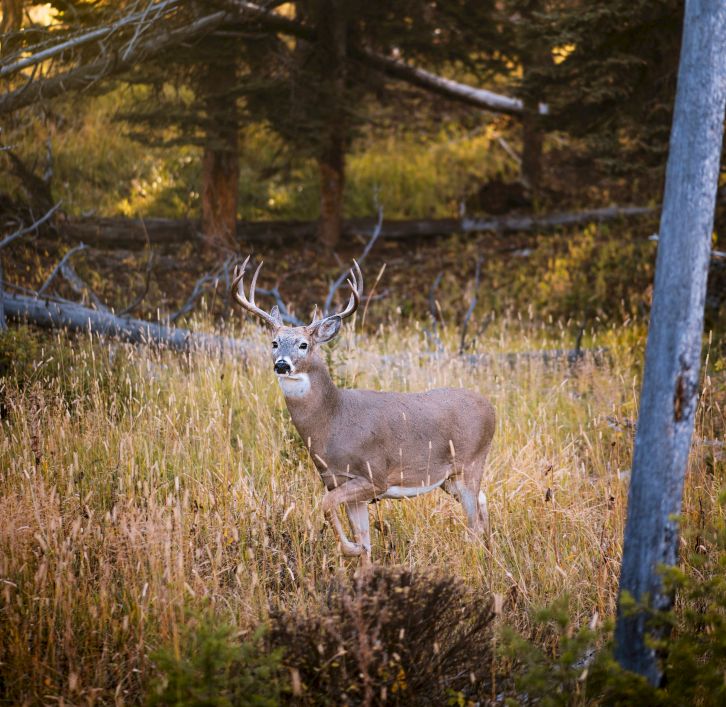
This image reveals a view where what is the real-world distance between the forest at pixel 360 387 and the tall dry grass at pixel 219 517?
0.04 metres

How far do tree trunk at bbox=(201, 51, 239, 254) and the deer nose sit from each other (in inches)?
349

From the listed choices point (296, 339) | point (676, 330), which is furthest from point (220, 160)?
point (676, 330)

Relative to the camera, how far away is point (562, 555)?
5223mm

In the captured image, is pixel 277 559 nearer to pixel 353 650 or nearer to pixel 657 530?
pixel 353 650

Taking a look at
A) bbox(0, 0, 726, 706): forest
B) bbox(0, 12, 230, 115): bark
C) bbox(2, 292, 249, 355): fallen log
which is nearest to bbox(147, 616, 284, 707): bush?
bbox(0, 0, 726, 706): forest

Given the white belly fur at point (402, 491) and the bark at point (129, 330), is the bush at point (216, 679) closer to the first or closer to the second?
the white belly fur at point (402, 491)

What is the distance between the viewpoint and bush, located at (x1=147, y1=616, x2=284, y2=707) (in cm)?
324

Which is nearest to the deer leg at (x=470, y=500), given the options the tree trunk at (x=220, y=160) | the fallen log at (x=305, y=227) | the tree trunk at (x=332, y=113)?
the tree trunk at (x=220, y=160)

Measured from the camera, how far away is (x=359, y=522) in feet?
16.9

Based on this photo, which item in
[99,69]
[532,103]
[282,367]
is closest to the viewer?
[282,367]

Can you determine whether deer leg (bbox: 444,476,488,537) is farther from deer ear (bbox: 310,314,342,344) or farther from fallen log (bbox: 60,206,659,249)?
fallen log (bbox: 60,206,659,249)

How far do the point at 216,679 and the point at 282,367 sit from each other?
1.97m

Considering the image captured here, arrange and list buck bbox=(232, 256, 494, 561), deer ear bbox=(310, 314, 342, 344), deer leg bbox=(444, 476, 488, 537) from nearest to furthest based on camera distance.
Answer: buck bbox=(232, 256, 494, 561)
deer ear bbox=(310, 314, 342, 344)
deer leg bbox=(444, 476, 488, 537)

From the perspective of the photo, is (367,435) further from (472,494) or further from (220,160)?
(220,160)
